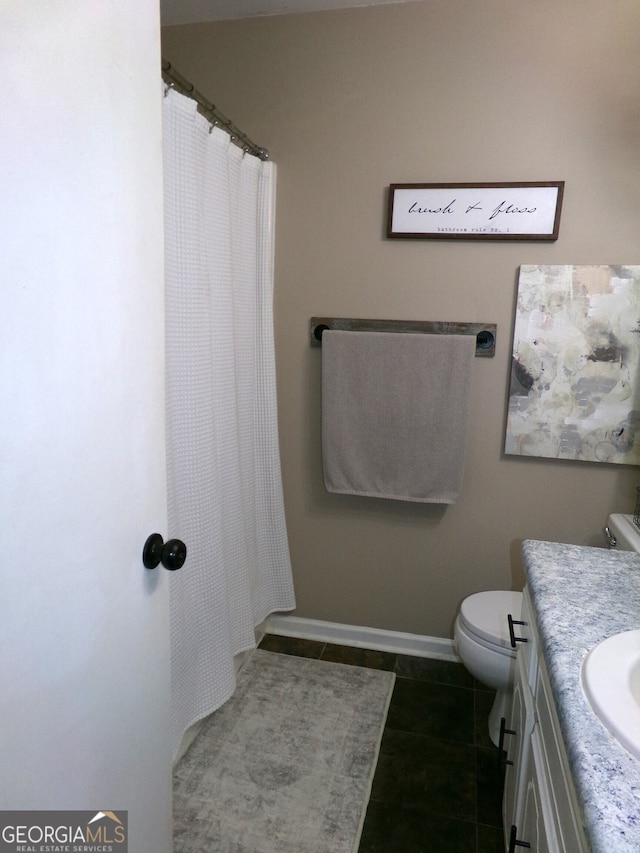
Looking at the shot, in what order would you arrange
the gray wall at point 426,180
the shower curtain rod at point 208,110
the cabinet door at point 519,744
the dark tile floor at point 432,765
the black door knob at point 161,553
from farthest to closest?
the gray wall at point 426,180 < the dark tile floor at point 432,765 < the shower curtain rod at point 208,110 < the cabinet door at point 519,744 < the black door knob at point 161,553

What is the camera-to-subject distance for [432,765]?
1.79m

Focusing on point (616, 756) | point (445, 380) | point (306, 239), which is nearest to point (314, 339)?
point (306, 239)

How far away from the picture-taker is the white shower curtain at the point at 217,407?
5.04ft

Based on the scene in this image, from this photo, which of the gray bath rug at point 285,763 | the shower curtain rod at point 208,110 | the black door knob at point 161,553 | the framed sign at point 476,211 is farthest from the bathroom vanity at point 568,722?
the shower curtain rod at point 208,110

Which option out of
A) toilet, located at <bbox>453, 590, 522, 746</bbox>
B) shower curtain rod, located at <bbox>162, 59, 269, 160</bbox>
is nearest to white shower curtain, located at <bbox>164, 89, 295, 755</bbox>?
shower curtain rod, located at <bbox>162, 59, 269, 160</bbox>

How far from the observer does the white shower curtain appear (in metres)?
1.54

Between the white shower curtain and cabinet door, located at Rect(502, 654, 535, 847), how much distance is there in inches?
34.2

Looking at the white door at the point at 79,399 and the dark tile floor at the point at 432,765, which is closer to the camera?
the white door at the point at 79,399

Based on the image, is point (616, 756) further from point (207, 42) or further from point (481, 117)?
point (207, 42)

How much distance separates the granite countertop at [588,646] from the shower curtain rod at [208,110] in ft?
4.62

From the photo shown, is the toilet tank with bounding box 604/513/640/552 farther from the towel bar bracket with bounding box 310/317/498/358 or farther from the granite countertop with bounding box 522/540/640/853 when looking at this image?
the towel bar bracket with bounding box 310/317/498/358

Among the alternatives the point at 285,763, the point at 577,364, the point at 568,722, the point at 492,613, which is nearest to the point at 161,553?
the point at 568,722

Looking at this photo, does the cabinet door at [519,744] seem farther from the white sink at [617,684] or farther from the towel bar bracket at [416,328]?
the towel bar bracket at [416,328]

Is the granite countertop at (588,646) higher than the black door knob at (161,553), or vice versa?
the black door knob at (161,553)
